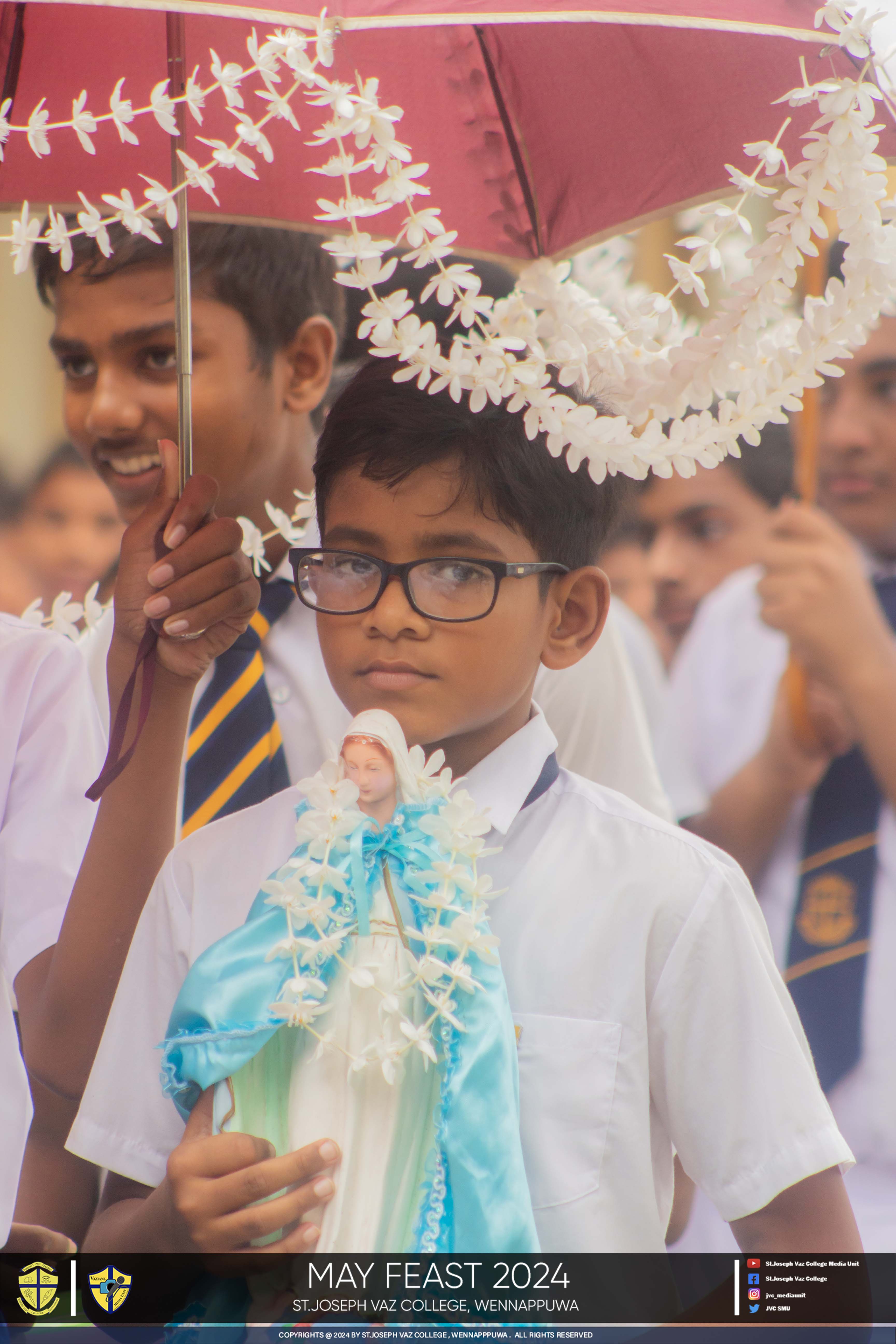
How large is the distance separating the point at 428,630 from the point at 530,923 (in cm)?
39

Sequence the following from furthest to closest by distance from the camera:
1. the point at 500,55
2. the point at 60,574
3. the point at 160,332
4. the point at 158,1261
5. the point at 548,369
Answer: the point at 60,574, the point at 160,332, the point at 500,55, the point at 548,369, the point at 158,1261

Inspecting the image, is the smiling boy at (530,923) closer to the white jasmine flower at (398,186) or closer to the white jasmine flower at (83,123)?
the white jasmine flower at (398,186)

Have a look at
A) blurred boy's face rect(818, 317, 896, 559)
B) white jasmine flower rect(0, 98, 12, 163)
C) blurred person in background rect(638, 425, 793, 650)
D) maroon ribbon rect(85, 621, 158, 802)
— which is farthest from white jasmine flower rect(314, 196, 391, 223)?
blurred person in background rect(638, 425, 793, 650)

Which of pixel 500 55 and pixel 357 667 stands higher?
pixel 500 55

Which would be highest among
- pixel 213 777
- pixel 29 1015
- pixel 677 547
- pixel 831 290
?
pixel 677 547

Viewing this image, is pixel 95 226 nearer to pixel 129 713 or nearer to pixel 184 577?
pixel 184 577

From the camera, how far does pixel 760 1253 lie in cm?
160

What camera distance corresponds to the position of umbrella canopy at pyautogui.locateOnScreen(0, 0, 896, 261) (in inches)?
76.1

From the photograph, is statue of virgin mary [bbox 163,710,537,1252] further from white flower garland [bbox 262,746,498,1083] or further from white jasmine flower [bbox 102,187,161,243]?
white jasmine flower [bbox 102,187,161,243]

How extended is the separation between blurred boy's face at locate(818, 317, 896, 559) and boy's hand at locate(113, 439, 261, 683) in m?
2.34

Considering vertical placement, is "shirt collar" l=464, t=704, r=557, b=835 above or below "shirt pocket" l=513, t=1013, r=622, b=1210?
above

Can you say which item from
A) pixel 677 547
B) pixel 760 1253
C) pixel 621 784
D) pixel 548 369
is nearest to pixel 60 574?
pixel 677 547

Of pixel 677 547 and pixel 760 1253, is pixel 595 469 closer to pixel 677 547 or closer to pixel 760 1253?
pixel 760 1253

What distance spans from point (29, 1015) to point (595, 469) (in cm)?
115
